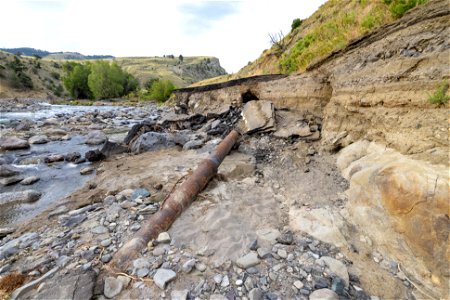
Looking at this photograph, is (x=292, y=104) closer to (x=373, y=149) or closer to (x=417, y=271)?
(x=373, y=149)

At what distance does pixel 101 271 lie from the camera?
2.45 metres

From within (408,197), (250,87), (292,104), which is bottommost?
(408,197)

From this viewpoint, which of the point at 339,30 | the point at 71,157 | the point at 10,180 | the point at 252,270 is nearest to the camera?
the point at 252,270

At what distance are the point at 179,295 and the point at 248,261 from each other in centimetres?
83

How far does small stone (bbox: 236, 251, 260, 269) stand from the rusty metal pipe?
129cm

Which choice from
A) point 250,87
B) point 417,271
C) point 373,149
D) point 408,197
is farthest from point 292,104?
point 417,271

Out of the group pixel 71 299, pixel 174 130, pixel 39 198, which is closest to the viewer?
pixel 71 299

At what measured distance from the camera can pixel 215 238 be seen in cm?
290

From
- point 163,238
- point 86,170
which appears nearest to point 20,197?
point 86,170

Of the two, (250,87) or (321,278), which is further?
(250,87)

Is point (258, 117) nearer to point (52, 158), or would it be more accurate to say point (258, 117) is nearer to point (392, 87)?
point (392, 87)

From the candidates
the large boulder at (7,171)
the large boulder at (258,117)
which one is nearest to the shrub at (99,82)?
the large boulder at (7,171)

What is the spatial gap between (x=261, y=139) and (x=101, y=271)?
5.36 metres

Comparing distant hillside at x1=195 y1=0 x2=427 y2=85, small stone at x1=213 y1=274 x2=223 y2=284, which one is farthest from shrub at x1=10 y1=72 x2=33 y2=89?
small stone at x1=213 y1=274 x2=223 y2=284
